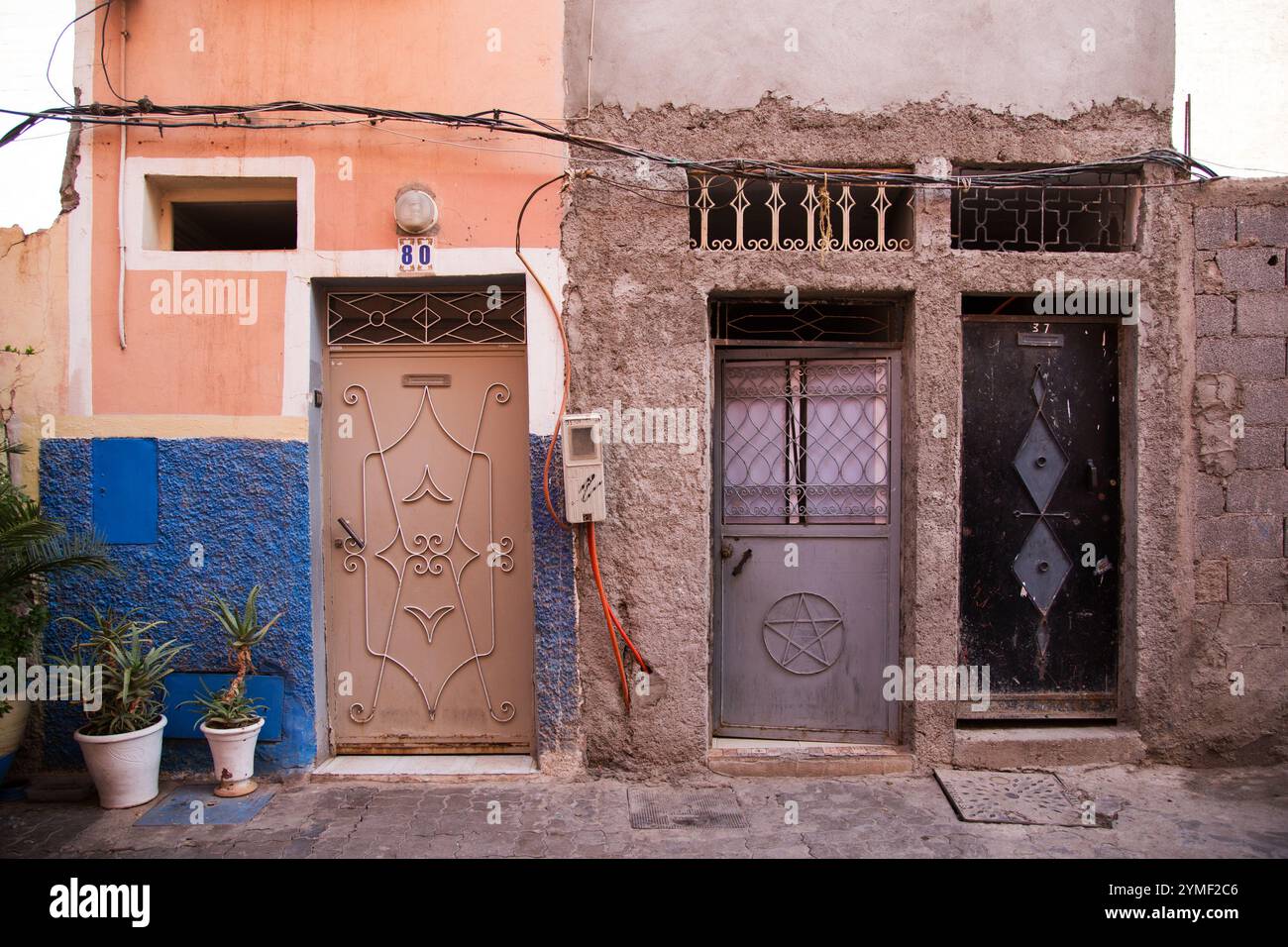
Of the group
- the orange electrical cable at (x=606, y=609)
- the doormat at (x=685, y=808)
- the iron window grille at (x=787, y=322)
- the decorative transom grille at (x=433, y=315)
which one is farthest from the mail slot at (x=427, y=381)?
the doormat at (x=685, y=808)

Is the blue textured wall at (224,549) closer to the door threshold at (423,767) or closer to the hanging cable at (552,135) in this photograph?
the door threshold at (423,767)

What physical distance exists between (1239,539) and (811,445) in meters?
2.43

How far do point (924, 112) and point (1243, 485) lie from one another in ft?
9.01

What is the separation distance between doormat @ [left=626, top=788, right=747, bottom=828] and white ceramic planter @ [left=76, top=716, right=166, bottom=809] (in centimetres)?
244

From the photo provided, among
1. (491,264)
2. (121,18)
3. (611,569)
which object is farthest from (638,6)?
(611,569)

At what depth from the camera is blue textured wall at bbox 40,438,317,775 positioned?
4414 mm

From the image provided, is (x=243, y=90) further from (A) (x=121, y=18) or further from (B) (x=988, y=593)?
(B) (x=988, y=593)

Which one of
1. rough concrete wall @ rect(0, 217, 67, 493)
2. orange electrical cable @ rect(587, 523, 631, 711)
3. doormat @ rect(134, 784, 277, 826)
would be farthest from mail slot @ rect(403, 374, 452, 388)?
doormat @ rect(134, 784, 277, 826)

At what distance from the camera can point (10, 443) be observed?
4391 mm

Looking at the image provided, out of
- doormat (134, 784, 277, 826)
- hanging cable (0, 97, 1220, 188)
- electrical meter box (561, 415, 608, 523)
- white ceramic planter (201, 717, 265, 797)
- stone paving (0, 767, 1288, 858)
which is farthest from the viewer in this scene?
hanging cable (0, 97, 1220, 188)

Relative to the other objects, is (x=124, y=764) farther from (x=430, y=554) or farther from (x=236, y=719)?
(x=430, y=554)

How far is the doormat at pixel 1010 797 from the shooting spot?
3992mm

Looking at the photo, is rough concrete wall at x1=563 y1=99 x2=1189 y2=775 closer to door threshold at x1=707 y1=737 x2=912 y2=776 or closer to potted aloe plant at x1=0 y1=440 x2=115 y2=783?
door threshold at x1=707 y1=737 x2=912 y2=776

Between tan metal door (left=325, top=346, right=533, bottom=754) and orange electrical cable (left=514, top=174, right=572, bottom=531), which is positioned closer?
orange electrical cable (left=514, top=174, right=572, bottom=531)
